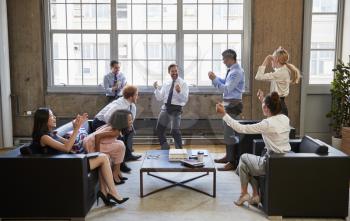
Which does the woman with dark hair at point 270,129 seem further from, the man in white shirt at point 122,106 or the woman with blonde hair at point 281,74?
the man in white shirt at point 122,106

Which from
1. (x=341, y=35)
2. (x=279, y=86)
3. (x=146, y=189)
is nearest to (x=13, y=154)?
(x=146, y=189)

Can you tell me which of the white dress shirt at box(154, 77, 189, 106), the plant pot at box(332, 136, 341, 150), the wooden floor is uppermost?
the white dress shirt at box(154, 77, 189, 106)

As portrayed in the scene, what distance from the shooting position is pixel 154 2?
7473 mm

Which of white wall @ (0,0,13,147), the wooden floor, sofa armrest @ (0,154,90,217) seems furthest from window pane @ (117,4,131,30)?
sofa armrest @ (0,154,90,217)

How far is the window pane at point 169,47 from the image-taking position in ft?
24.8

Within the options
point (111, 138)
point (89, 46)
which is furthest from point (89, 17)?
point (111, 138)

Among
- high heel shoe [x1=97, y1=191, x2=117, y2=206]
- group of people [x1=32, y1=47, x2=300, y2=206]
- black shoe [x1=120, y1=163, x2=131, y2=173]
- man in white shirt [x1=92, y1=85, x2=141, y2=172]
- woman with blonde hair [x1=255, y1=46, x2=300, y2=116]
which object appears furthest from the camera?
black shoe [x1=120, y1=163, x2=131, y2=173]

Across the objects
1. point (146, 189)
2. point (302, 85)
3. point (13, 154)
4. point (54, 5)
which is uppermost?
point (54, 5)

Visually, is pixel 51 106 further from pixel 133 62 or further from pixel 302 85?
pixel 302 85

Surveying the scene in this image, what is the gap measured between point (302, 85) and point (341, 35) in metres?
1.10

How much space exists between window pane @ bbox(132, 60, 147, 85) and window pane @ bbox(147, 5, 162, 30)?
2.12ft

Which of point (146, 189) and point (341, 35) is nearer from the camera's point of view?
point (146, 189)

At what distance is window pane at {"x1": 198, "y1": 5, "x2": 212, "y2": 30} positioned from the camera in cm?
751

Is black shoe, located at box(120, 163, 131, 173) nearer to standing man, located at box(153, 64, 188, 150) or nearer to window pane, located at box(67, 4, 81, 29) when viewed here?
standing man, located at box(153, 64, 188, 150)
